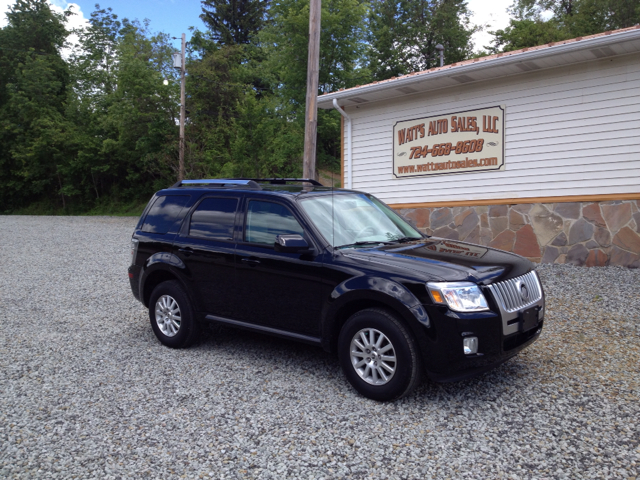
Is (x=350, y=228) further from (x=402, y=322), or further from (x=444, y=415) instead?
(x=444, y=415)

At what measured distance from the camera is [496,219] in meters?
10.7

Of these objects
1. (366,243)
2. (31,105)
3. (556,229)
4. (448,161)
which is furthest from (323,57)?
(31,105)

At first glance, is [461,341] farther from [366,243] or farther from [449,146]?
[449,146]

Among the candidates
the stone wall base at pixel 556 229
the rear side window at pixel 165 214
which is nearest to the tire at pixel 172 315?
the rear side window at pixel 165 214

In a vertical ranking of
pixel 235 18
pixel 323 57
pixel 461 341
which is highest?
pixel 235 18

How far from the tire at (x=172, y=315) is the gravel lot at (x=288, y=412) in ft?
0.77

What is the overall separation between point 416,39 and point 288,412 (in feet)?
118

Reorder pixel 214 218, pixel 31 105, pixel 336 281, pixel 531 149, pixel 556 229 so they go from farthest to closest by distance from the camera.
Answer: pixel 31 105
pixel 531 149
pixel 556 229
pixel 214 218
pixel 336 281

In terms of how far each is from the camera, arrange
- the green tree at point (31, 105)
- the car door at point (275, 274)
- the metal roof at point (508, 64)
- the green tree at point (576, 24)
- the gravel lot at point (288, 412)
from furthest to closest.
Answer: the green tree at point (31, 105)
the green tree at point (576, 24)
the metal roof at point (508, 64)
the car door at point (275, 274)
the gravel lot at point (288, 412)

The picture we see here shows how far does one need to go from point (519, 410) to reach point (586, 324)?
112 inches

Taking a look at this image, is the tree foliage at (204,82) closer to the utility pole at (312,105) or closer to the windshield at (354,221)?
the utility pole at (312,105)

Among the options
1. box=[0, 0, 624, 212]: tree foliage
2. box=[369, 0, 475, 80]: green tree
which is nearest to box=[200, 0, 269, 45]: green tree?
box=[0, 0, 624, 212]: tree foliage

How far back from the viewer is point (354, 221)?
492 centimetres

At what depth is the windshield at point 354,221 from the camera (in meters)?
4.64
